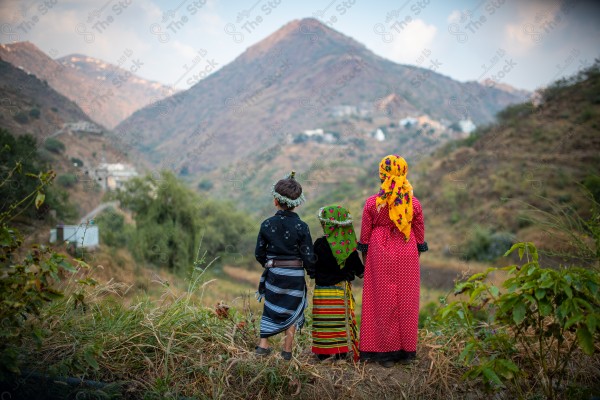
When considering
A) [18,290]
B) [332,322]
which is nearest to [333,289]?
[332,322]

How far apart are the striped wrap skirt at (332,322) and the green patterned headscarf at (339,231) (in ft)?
0.87

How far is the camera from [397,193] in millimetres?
3668

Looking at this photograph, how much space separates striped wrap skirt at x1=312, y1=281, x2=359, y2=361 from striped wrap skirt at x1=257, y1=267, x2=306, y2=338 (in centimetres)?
16

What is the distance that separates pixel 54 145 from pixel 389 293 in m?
37.1

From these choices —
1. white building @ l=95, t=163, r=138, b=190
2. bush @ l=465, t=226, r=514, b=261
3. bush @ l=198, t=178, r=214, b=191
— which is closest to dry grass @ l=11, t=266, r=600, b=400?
bush @ l=465, t=226, r=514, b=261

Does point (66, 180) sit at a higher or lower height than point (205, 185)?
lower

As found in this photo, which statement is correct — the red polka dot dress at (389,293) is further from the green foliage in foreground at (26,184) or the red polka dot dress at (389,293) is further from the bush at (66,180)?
the bush at (66,180)

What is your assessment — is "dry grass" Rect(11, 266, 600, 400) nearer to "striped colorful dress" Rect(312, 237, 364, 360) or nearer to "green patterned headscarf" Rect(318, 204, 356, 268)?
"striped colorful dress" Rect(312, 237, 364, 360)

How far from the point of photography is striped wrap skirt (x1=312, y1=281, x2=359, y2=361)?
12.1ft

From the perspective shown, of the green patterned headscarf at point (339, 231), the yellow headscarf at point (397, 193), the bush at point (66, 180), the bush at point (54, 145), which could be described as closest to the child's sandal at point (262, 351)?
the green patterned headscarf at point (339, 231)

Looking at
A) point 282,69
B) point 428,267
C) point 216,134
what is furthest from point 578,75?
point 282,69

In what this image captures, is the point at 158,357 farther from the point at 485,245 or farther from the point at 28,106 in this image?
the point at 28,106

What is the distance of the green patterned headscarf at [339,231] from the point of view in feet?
12.0

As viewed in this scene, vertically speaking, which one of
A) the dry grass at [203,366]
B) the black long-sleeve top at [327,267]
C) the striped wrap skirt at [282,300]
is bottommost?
A: the dry grass at [203,366]
